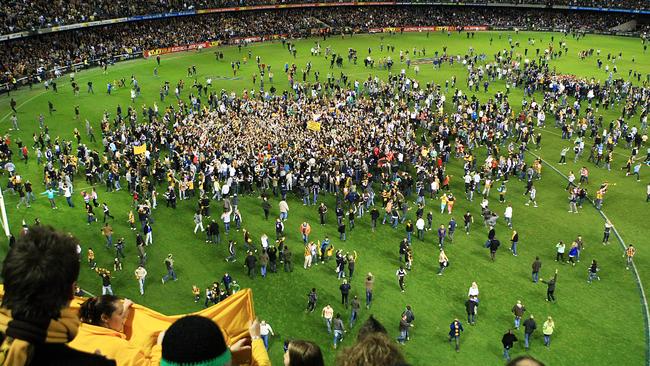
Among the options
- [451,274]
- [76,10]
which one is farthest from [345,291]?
[76,10]

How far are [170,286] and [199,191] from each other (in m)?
9.89

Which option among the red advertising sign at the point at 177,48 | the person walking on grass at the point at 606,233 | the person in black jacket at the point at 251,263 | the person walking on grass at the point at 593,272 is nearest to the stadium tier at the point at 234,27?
the red advertising sign at the point at 177,48

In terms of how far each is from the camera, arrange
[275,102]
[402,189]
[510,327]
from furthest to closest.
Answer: [275,102], [402,189], [510,327]

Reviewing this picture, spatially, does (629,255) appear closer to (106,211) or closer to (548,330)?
(548,330)

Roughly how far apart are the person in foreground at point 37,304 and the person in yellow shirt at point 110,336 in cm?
112

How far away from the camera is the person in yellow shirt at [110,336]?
4.68m

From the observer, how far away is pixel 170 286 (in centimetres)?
2469

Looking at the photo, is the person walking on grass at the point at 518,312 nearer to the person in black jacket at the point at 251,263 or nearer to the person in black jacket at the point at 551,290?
the person in black jacket at the point at 551,290

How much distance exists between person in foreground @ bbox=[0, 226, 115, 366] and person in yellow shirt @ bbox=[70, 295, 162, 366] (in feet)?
3.67

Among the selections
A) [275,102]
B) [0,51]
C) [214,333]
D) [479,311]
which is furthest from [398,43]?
[214,333]

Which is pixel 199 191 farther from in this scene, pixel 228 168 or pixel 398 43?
pixel 398 43

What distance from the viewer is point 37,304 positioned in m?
3.24

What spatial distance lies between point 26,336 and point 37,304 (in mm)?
176

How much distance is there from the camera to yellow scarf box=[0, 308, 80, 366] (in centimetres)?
314
